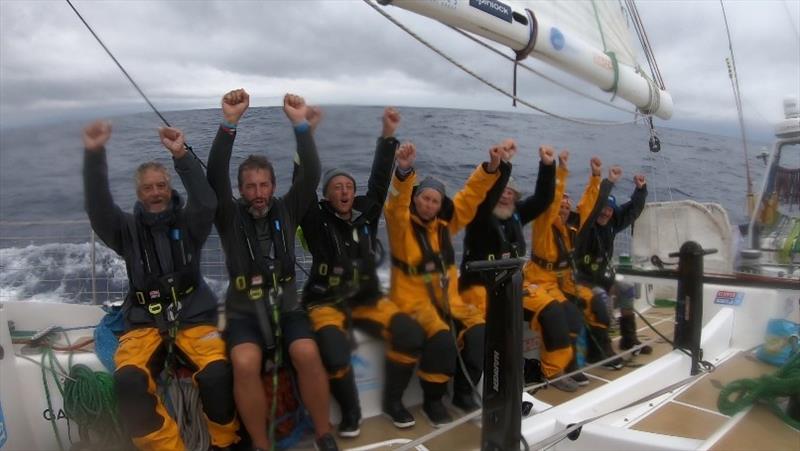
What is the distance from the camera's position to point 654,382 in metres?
2.86

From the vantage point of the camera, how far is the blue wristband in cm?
194

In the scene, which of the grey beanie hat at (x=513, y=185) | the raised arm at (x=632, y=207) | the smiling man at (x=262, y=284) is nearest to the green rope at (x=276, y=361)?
the smiling man at (x=262, y=284)

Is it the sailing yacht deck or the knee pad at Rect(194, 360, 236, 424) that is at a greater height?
the knee pad at Rect(194, 360, 236, 424)

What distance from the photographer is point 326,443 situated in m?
2.13

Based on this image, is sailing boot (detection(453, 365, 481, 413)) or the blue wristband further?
A: sailing boot (detection(453, 365, 481, 413))

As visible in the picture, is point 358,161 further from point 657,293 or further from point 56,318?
point 657,293

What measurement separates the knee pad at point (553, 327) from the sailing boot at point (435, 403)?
0.86 metres

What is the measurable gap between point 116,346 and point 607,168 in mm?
2976

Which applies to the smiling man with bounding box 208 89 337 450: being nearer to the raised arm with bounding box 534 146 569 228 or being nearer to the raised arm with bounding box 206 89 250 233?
the raised arm with bounding box 206 89 250 233

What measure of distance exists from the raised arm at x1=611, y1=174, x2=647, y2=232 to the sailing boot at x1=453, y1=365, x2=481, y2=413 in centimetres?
184

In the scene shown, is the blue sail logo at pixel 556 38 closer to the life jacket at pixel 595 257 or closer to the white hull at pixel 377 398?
the life jacket at pixel 595 257

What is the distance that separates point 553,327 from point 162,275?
2.10 m

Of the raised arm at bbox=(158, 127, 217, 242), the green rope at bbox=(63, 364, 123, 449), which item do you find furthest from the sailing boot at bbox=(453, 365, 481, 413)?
the green rope at bbox=(63, 364, 123, 449)

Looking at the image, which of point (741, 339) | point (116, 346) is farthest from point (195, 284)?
point (741, 339)
